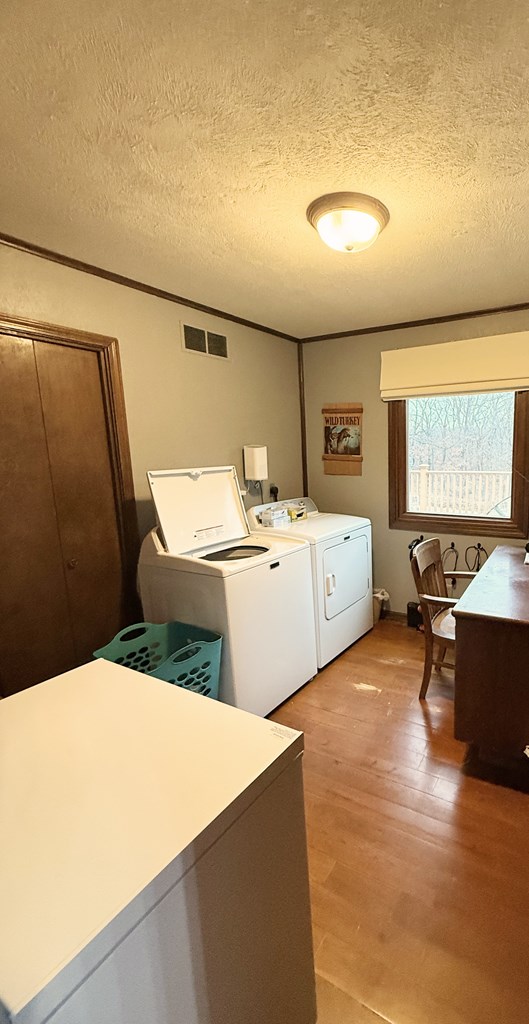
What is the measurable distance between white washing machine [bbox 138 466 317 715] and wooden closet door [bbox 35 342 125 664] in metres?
0.19

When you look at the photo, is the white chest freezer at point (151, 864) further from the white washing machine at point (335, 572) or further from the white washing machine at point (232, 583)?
the white washing machine at point (335, 572)

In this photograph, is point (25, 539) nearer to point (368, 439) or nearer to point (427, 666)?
point (427, 666)

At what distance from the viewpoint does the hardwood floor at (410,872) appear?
1.20 meters

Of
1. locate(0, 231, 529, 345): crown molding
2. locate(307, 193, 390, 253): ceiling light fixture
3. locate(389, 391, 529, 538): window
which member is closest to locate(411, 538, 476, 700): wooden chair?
locate(389, 391, 529, 538): window

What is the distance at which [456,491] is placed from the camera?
11.1 ft

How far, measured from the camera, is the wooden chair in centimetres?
236

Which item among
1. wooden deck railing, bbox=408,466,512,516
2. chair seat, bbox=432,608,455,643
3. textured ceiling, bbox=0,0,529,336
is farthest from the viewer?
wooden deck railing, bbox=408,466,512,516

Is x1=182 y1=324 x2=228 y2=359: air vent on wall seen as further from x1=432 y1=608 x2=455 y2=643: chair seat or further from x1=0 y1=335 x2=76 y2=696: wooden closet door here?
x1=432 y1=608 x2=455 y2=643: chair seat

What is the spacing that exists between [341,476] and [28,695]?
3060mm

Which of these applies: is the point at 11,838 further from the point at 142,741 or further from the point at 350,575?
the point at 350,575

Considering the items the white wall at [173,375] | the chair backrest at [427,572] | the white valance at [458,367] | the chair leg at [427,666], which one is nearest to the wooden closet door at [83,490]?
the white wall at [173,375]

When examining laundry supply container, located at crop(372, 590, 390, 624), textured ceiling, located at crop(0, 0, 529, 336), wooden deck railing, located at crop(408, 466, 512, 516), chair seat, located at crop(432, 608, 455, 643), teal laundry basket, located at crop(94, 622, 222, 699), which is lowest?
laundry supply container, located at crop(372, 590, 390, 624)

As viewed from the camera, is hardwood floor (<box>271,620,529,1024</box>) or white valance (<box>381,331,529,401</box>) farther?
white valance (<box>381,331,529,401</box>)

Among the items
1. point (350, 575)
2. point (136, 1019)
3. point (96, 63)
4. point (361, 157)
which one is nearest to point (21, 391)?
point (96, 63)
